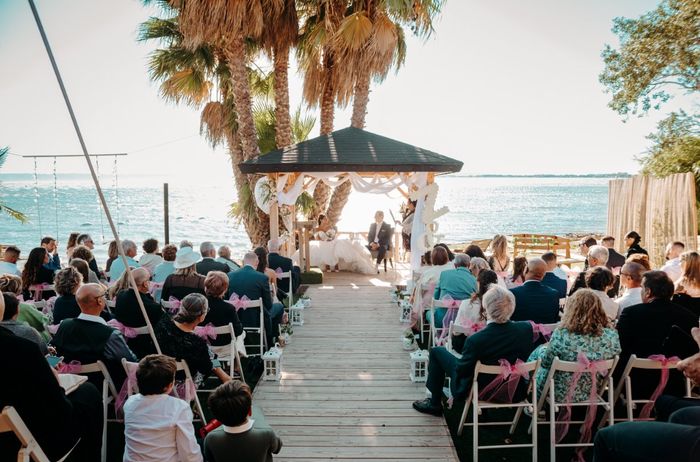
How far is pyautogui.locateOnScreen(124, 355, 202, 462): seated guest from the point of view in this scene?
2.97m

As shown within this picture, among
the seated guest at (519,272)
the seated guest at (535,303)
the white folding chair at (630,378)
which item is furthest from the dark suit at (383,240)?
the white folding chair at (630,378)

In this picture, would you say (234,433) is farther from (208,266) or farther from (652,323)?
(208,266)

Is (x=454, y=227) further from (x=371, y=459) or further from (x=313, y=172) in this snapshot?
(x=371, y=459)

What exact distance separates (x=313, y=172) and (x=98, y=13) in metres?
7.85

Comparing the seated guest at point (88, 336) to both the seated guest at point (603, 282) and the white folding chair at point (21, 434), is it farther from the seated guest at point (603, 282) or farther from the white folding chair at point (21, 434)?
the seated guest at point (603, 282)

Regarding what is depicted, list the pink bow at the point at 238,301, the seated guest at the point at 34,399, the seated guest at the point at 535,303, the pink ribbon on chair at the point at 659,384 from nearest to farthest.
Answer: the seated guest at the point at 34,399
the pink ribbon on chair at the point at 659,384
the seated guest at the point at 535,303
the pink bow at the point at 238,301

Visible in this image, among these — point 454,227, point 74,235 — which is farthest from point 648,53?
point 454,227

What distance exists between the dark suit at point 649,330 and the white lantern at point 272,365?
3317mm

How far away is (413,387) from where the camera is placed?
214 inches

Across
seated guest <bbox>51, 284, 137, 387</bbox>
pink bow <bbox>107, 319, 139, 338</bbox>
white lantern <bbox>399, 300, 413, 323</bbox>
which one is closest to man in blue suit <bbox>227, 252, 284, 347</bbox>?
pink bow <bbox>107, 319, 139, 338</bbox>

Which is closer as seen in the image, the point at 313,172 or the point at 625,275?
the point at 625,275

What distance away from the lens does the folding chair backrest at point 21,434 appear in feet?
8.23

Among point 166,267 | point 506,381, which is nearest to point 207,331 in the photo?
point 506,381

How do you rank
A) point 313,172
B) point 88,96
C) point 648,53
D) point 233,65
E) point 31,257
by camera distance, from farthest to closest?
point 648,53 < point 233,65 < point 313,172 < point 31,257 < point 88,96
